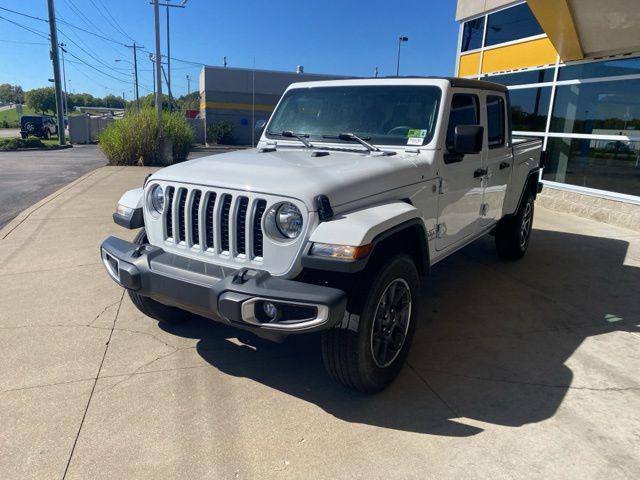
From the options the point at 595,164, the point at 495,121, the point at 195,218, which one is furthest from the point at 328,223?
the point at 595,164

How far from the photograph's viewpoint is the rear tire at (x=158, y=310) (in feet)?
12.0

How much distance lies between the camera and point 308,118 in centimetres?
417

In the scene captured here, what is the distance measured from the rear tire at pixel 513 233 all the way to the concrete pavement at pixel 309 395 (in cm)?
104

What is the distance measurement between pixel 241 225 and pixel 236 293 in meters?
0.47

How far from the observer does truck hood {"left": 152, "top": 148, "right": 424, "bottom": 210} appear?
8.87 ft

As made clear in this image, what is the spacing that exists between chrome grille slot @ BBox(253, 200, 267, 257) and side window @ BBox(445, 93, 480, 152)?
175cm

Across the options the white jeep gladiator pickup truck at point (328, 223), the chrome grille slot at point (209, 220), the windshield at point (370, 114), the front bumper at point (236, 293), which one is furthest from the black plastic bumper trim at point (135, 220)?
the windshield at point (370, 114)

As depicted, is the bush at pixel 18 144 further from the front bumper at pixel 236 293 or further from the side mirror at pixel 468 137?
the side mirror at pixel 468 137

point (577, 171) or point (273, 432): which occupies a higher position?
point (577, 171)

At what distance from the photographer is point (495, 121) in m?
4.76

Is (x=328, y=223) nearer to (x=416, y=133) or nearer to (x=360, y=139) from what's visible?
(x=360, y=139)

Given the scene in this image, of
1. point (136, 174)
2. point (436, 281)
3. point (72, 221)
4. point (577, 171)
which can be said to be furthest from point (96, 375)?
point (136, 174)

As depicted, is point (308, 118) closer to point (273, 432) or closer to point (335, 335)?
point (335, 335)

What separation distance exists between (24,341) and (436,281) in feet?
12.5
